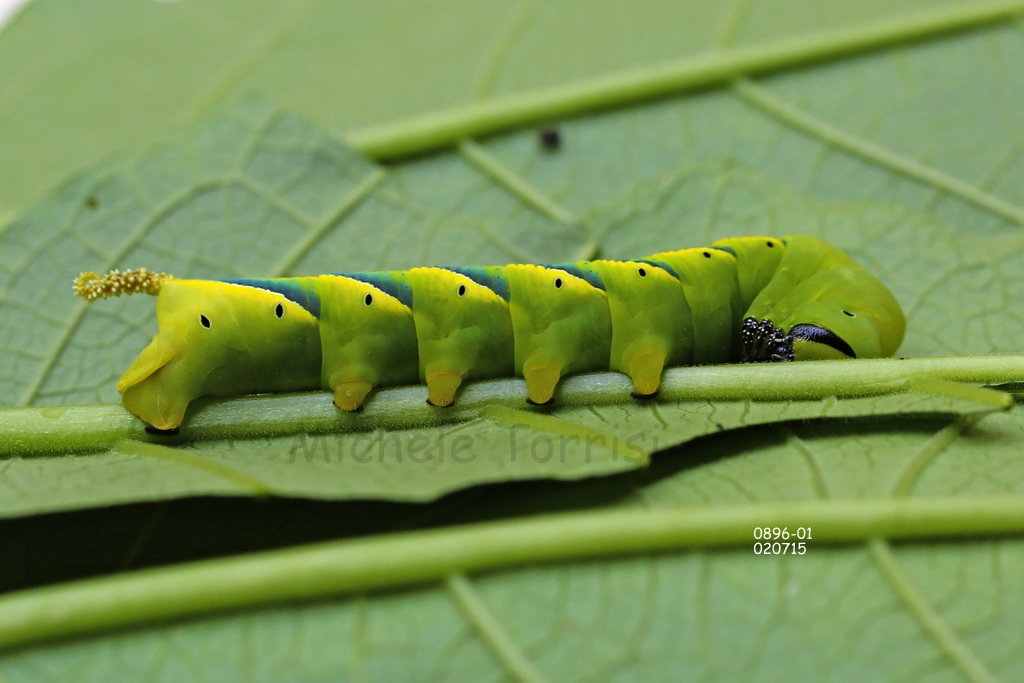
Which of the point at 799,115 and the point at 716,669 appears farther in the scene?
the point at 799,115

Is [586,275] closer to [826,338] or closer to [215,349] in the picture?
[826,338]

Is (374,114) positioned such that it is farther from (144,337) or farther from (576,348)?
(576,348)

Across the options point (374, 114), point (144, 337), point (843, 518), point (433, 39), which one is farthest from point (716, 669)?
point (433, 39)

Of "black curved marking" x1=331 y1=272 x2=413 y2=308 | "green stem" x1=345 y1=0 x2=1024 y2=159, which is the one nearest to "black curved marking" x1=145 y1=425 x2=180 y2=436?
"black curved marking" x1=331 y1=272 x2=413 y2=308

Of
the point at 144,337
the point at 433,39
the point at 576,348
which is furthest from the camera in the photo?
the point at 433,39

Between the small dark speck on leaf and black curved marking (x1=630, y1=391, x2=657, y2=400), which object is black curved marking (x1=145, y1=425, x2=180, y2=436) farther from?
the small dark speck on leaf

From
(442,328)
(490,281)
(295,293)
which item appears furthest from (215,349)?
(490,281)

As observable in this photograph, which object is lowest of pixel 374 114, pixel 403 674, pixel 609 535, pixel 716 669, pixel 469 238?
pixel 403 674

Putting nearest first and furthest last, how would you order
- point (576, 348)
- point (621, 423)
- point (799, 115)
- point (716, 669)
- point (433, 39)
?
point (716, 669), point (621, 423), point (576, 348), point (799, 115), point (433, 39)

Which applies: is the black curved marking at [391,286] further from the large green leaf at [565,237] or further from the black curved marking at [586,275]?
the large green leaf at [565,237]
